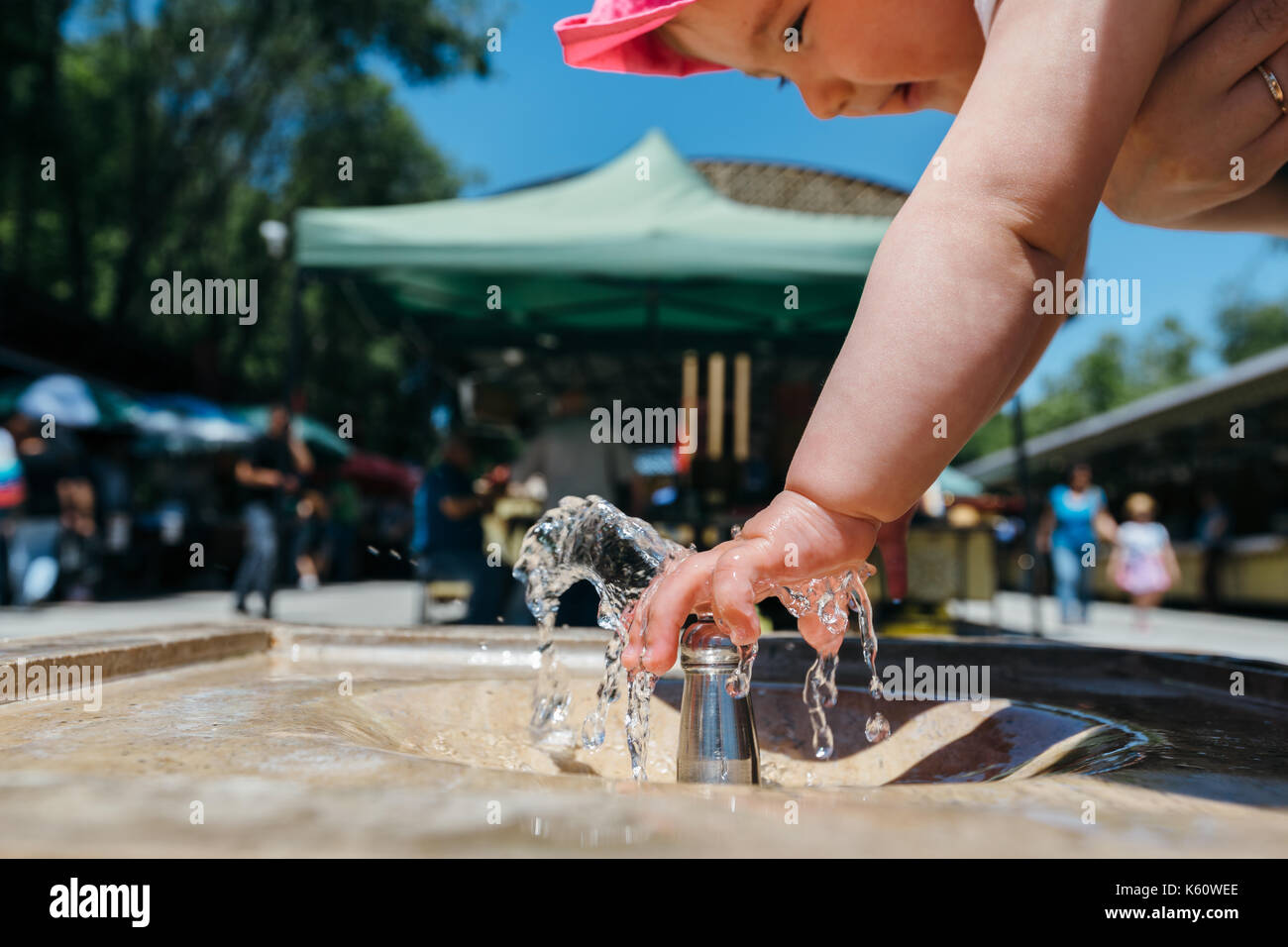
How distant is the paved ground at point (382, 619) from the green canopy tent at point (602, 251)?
2.22 meters

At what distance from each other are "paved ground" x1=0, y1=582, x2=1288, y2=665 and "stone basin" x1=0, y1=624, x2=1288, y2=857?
472 centimetres

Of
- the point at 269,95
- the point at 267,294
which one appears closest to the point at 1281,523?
the point at 269,95

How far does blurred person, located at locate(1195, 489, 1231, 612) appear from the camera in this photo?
515 inches

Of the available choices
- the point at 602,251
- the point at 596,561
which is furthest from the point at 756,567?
the point at 602,251

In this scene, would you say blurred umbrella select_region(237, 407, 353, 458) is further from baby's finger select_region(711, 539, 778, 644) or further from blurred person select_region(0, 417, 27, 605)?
baby's finger select_region(711, 539, 778, 644)

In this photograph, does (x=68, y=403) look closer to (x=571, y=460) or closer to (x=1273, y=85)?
(x=571, y=460)

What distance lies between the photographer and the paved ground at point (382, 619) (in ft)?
23.9

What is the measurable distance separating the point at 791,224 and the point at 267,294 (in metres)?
15.1

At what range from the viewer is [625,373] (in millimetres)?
11273

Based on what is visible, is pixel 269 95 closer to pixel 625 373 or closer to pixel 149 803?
pixel 625 373

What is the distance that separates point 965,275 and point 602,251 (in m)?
5.08

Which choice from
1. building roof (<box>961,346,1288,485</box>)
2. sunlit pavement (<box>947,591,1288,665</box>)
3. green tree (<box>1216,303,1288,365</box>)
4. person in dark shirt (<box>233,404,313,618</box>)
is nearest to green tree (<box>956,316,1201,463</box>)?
green tree (<box>1216,303,1288,365</box>)

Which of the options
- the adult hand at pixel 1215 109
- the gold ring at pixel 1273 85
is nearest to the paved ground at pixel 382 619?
the adult hand at pixel 1215 109

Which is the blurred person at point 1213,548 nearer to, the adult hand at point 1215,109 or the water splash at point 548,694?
the water splash at point 548,694
